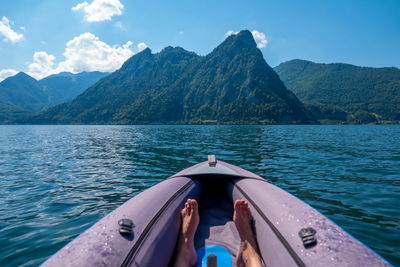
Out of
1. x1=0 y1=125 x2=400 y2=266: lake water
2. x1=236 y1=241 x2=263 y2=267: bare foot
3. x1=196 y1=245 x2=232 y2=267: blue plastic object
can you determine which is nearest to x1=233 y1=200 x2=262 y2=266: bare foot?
x1=236 y1=241 x2=263 y2=267: bare foot

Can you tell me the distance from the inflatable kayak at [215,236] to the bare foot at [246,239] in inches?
4.1

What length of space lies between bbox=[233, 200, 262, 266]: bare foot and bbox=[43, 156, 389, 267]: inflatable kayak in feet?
0.34

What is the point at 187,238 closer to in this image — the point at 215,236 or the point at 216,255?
the point at 216,255

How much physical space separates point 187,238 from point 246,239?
824mm

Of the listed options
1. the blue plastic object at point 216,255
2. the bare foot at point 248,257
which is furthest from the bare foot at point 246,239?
the blue plastic object at point 216,255

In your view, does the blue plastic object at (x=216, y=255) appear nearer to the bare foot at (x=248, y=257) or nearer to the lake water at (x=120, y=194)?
the bare foot at (x=248, y=257)

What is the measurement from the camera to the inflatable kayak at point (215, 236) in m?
1.89

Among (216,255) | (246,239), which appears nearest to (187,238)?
(216,255)

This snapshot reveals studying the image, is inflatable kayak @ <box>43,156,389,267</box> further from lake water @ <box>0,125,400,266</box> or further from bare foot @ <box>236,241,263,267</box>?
lake water @ <box>0,125,400,266</box>

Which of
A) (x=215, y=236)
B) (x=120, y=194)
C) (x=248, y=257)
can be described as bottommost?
(x=120, y=194)

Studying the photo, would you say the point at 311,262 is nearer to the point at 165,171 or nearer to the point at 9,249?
the point at 9,249

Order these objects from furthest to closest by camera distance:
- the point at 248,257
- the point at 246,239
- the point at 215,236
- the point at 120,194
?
the point at 120,194 → the point at 215,236 → the point at 246,239 → the point at 248,257

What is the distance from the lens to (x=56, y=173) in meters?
10.2

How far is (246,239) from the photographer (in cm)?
311
